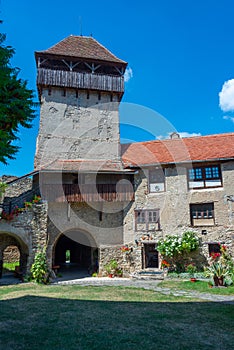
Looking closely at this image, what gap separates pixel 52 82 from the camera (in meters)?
18.4

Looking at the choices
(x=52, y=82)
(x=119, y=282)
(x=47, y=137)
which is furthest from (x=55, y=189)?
(x=52, y=82)

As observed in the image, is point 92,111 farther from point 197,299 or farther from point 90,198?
point 197,299

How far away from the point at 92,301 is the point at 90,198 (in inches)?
273

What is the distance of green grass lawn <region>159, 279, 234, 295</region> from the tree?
8.84m

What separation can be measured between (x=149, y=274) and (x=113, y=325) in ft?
27.2

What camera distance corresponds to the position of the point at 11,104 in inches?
273

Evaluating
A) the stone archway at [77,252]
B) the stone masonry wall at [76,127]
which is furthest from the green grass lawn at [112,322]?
the stone masonry wall at [76,127]

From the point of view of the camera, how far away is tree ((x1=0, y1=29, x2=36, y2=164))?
6477 millimetres

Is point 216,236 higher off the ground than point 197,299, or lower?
higher

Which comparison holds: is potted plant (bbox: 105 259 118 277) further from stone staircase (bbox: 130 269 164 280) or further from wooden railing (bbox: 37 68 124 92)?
wooden railing (bbox: 37 68 124 92)

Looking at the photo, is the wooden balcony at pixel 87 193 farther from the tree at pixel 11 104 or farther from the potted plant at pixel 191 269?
the tree at pixel 11 104

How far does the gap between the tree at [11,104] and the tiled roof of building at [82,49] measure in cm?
1271

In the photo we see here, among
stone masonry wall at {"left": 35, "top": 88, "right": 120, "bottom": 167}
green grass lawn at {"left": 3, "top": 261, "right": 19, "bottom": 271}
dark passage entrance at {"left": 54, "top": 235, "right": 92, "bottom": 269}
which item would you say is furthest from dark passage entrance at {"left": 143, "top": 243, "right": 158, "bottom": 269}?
green grass lawn at {"left": 3, "top": 261, "right": 19, "bottom": 271}

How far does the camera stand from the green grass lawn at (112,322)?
5125 mm
